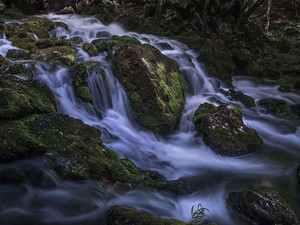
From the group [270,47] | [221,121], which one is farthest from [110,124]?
[270,47]

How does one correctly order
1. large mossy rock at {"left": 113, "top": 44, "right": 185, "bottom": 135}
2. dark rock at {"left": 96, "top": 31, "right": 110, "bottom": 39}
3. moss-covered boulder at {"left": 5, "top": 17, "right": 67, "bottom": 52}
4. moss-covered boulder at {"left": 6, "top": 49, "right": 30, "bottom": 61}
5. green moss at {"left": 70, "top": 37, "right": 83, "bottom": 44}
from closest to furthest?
large mossy rock at {"left": 113, "top": 44, "right": 185, "bottom": 135} → moss-covered boulder at {"left": 6, "top": 49, "right": 30, "bottom": 61} → moss-covered boulder at {"left": 5, "top": 17, "right": 67, "bottom": 52} → green moss at {"left": 70, "top": 37, "right": 83, "bottom": 44} → dark rock at {"left": 96, "top": 31, "right": 110, "bottom": 39}

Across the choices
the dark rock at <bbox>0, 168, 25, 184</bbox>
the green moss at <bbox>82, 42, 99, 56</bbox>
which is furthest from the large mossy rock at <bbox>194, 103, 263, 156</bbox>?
the green moss at <bbox>82, 42, 99, 56</bbox>

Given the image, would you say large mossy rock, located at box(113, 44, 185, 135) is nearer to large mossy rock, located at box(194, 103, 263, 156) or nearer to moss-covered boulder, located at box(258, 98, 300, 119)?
large mossy rock, located at box(194, 103, 263, 156)

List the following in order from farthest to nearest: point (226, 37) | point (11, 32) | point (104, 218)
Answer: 1. point (226, 37)
2. point (11, 32)
3. point (104, 218)

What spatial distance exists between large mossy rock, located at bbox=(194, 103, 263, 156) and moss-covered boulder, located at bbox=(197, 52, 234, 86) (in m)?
4.84

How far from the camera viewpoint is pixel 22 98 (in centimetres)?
428

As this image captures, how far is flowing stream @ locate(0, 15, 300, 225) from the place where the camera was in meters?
3.08

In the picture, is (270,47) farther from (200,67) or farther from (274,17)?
(274,17)

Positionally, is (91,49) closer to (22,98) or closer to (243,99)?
(22,98)

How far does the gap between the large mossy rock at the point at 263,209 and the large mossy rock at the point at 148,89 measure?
3092mm

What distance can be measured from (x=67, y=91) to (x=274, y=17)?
22010 millimetres

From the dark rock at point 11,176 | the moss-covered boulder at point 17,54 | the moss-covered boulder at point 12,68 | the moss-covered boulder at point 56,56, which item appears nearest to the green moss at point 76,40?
Answer: the moss-covered boulder at point 56,56

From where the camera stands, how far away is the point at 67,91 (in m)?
6.40

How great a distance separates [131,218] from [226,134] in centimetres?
408
